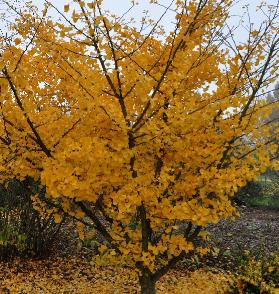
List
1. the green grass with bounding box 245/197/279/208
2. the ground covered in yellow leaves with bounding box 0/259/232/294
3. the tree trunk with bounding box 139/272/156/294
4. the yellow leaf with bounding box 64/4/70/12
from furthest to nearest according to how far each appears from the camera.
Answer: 1. the green grass with bounding box 245/197/279/208
2. the ground covered in yellow leaves with bounding box 0/259/232/294
3. the tree trunk with bounding box 139/272/156/294
4. the yellow leaf with bounding box 64/4/70/12

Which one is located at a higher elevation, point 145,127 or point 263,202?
point 145,127

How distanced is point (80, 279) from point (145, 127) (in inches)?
138

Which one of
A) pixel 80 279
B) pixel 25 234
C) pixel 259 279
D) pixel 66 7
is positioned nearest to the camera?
pixel 66 7

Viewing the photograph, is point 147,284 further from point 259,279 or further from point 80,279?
point 80,279

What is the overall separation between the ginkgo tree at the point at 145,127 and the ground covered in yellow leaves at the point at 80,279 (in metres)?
1.64

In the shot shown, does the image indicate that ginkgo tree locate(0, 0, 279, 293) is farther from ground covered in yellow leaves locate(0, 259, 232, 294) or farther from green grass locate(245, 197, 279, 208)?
green grass locate(245, 197, 279, 208)

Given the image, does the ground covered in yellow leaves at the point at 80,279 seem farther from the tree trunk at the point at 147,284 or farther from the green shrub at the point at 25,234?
the tree trunk at the point at 147,284

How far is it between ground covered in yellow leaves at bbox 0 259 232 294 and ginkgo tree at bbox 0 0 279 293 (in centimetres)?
164

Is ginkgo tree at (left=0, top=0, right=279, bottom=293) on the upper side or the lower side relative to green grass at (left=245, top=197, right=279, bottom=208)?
upper

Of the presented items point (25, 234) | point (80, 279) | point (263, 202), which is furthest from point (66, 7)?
point (263, 202)

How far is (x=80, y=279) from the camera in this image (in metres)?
5.90

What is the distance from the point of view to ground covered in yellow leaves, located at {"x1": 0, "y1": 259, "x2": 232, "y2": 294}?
5449 millimetres

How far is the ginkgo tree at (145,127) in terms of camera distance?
10.4 feet

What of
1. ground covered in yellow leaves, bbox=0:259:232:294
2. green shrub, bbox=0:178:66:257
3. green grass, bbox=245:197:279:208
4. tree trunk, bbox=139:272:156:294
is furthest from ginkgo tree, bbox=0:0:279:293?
green grass, bbox=245:197:279:208
